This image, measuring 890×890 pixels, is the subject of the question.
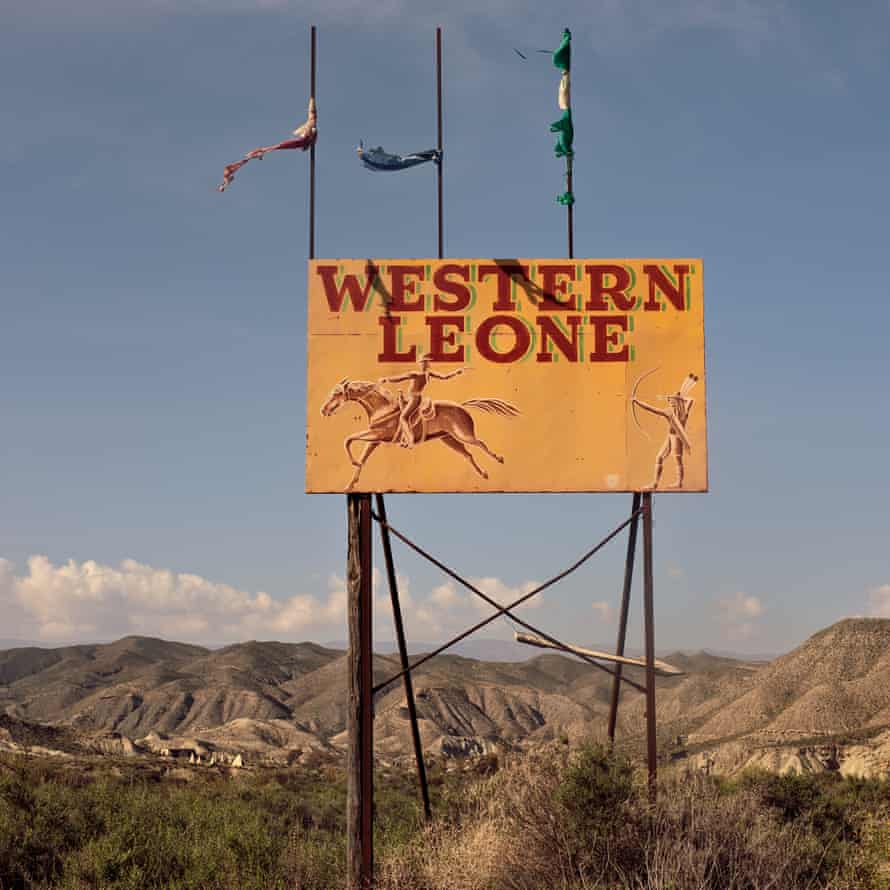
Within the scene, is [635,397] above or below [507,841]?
above

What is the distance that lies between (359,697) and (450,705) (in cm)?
6844

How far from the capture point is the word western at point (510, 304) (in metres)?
16.0

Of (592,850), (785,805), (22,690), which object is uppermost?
(592,850)

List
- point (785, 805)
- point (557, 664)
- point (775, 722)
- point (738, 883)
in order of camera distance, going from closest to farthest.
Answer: point (738, 883) < point (785, 805) < point (775, 722) < point (557, 664)

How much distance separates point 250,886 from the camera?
15.4 m

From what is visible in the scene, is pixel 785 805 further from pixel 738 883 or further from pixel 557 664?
pixel 557 664


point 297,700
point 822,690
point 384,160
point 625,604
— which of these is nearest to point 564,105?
point 384,160

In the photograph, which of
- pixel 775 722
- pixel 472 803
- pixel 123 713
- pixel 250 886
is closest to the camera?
pixel 250 886

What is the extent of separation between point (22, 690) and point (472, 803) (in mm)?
102423

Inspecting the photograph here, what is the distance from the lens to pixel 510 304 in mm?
16172

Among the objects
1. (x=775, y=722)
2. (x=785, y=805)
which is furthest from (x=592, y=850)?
(x=775, y=722)

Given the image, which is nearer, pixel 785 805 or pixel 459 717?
pixel 785 805

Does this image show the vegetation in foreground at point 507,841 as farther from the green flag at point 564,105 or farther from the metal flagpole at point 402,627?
the green flag at point 564,105

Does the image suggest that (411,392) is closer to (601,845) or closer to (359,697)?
(359,697)
